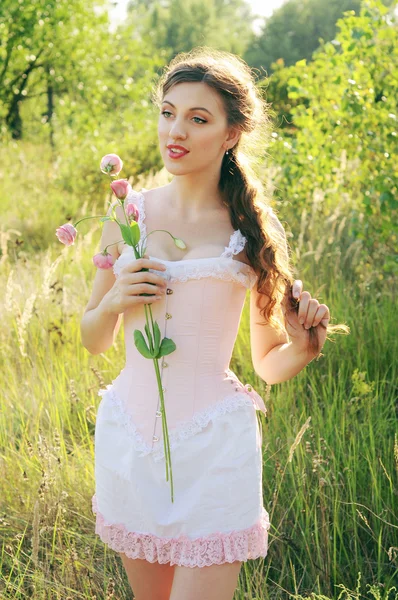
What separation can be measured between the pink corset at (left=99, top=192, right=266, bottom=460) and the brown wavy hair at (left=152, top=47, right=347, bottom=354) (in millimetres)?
90

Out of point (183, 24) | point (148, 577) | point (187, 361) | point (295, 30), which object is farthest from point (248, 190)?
point (183, 24)

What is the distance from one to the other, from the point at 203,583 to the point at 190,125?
3.81 ft

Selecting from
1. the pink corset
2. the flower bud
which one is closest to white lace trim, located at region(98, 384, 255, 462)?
the pink corset

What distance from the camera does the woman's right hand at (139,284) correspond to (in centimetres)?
181

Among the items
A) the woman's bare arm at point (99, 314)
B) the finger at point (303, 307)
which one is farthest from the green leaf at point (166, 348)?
the finger at point (303, 307)

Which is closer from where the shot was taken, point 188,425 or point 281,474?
point 188,425

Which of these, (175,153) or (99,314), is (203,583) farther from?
(175,153)

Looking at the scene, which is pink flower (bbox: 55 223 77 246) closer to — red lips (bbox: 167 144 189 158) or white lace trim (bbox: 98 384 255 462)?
red lips (bbox: 167 144 189 158)

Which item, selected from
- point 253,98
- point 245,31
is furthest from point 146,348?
point 245,31

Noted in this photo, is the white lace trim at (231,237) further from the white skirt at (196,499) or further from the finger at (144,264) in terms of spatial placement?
the white skirt at (196,499)

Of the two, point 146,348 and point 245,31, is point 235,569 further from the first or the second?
point 245,31

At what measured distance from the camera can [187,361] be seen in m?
1.97

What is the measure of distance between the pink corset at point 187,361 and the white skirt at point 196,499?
43 millimetres

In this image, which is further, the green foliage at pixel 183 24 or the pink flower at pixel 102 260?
the green foliage at pixel 183 24
